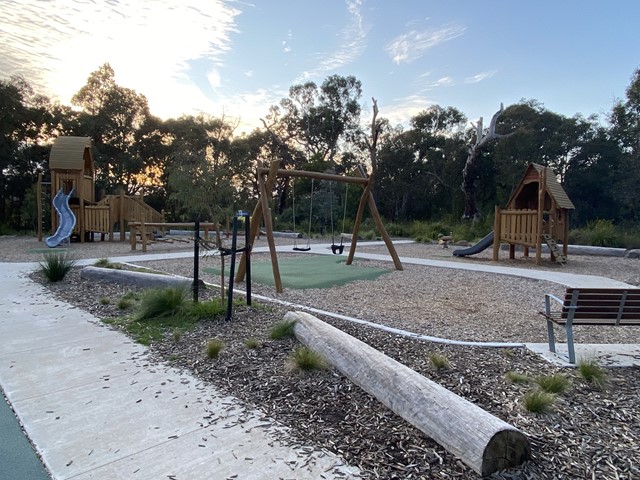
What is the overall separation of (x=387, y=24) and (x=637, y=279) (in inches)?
429

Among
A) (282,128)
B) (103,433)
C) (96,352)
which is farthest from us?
(282,128)

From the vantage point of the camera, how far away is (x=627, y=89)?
20.7 m

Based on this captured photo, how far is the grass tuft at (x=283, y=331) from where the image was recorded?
13.8 ft

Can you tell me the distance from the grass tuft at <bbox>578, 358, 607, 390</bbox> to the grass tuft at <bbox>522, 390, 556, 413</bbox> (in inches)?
25.1

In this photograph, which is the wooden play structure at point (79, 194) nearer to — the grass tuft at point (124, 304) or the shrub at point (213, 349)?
the grass tuft at point (124, 304)

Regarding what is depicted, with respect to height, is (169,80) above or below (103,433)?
above

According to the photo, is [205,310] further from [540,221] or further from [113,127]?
[113,127]

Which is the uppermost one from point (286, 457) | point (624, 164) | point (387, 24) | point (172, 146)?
point (387, 24)

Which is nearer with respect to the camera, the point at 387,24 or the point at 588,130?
the point at 387,24

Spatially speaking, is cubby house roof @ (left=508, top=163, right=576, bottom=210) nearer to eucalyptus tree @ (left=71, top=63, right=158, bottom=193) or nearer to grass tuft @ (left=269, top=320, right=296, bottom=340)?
grass tuft @ (left=269, top=320, right=296, bottom=340)

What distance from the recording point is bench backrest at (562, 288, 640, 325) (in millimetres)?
3787

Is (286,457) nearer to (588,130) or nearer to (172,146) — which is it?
(588,130)

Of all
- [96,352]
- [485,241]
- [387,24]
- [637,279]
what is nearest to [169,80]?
[387,24]

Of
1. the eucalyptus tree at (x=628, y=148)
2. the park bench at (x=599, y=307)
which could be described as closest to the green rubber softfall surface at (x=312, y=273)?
the park bench at (x=599, y=307)
